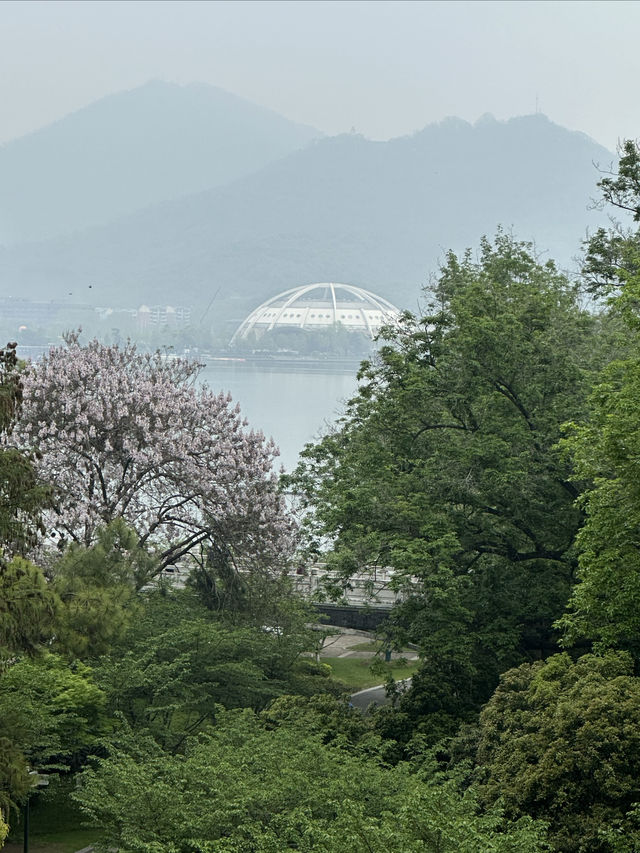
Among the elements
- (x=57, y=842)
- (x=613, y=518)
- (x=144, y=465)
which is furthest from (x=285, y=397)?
(x=613, y=518)

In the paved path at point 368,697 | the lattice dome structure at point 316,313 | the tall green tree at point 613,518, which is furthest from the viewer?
the lattice dome structure at point 316,313

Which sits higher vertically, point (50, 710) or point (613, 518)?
point (613, 518)

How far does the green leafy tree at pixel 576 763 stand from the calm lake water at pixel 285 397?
164 ft

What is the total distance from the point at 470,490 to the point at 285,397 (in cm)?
10936

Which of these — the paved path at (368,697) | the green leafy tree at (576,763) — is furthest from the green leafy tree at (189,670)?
the green leafy tree at (576,763)

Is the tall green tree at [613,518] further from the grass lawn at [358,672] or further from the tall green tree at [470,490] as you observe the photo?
the grass lawn at [358,672]

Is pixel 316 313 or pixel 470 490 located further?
pixel 316 313

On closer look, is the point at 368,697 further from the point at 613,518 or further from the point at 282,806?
the point at 282,806

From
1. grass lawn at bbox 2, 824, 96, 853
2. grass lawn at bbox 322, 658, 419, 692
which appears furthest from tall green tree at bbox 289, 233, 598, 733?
grass lawn at bbox 322, 658, 419, 692

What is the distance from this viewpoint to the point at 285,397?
431 ft

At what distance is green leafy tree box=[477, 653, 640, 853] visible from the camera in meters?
13.4

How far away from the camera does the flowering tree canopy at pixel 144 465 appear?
28297 mm

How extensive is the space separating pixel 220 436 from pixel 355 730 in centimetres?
1157

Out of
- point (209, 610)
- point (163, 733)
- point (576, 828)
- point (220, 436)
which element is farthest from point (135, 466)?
point (576, 828)
